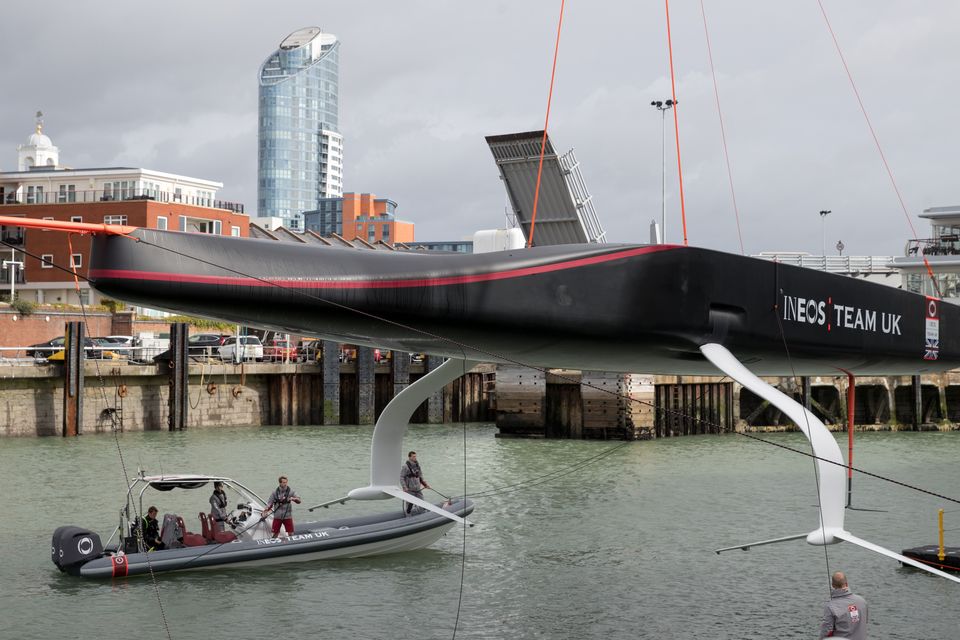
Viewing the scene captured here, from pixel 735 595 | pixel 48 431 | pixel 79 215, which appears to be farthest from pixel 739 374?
pixel 79 215

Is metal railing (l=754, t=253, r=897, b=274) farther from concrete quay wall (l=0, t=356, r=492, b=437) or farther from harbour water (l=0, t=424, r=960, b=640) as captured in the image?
harbour water (l=0, t=424, r=960, b=640)

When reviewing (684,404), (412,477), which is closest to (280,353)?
(684,404)

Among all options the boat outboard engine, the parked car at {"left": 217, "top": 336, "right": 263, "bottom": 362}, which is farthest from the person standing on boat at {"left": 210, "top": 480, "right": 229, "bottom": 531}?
→ the parked car at {"left": 217, "top": 336, "right": 263, "bottom": 362}

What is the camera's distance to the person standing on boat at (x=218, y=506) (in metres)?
18.2

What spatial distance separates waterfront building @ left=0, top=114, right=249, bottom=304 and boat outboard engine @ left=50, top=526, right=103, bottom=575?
145ft

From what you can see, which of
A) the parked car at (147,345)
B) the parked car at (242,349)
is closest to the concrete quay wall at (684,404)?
the parked car at (242,349)

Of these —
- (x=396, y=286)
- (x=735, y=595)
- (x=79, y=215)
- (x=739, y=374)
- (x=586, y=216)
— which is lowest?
(x=735, y=595)

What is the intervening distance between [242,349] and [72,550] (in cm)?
3261

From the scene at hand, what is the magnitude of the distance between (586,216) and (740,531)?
15.0 metres

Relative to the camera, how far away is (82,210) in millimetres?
67875

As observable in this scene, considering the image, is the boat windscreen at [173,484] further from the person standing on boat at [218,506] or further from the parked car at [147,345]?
the parked car at [147,345]

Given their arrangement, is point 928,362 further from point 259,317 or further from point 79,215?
point 79,215

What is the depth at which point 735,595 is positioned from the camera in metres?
16.6

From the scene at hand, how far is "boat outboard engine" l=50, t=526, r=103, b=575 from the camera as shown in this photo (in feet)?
57.3
